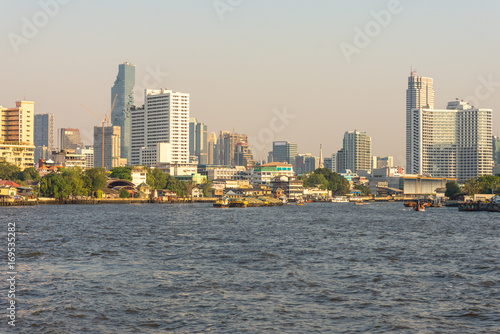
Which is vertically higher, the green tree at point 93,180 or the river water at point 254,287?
the green tree at point 93,180

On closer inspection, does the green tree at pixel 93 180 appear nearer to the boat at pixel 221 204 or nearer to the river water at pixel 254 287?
the boat at pixel 221 204

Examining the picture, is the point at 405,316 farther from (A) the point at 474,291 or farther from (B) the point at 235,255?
(B) the point at 235,255

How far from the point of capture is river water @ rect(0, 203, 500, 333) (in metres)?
25.8

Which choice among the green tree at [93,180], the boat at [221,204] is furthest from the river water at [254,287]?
the green tree at [93,180]

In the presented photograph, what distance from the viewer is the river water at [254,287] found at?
84.8 ft

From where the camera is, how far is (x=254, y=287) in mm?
33094

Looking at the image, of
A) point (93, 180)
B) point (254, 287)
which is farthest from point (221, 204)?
point (254, 287)

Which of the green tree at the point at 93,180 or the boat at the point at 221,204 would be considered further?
the green tree at the point at 93,180

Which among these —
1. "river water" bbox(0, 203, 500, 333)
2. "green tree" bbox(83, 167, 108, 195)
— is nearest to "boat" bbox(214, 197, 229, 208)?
"green tree" bbox(83, 167, 108, 195)

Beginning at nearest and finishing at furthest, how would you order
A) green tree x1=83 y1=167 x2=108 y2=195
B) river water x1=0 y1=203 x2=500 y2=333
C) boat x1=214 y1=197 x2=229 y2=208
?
river water x1=0 y1=203 x2=500 y2=333 → boat x1=214 y1=197 x2=229 y2=208 → green tree x1=83 y1=167 x2=108 y2=195

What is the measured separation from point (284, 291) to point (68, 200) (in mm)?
147280

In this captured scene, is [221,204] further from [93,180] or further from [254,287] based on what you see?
[254,287]

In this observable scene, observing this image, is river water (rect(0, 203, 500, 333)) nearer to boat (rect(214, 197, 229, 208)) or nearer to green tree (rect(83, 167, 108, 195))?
boat (rect(214, 197, 229, 208))

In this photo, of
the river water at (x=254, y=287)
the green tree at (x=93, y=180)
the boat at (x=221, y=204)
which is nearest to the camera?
the river water at (x=254, y=287)
